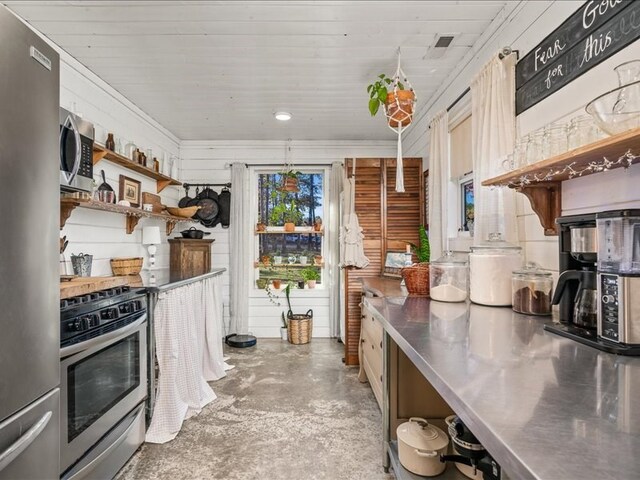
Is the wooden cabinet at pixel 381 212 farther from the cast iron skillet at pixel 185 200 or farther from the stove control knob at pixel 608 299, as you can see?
the stove control knob at pixel 608 299

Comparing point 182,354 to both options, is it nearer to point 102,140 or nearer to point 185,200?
point 102,140

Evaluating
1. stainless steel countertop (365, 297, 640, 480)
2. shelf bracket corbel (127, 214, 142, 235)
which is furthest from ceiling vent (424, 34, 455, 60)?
shelf bracket corbel (127, 214, 142, 235)

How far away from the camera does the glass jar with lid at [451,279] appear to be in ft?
5.92

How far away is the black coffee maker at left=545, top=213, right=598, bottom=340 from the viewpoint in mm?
1141

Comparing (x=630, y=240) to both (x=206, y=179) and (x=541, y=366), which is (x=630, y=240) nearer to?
(x=541, y=366)

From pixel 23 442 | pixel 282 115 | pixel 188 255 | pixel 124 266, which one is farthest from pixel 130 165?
pixel 23 442

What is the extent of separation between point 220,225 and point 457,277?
139 inches

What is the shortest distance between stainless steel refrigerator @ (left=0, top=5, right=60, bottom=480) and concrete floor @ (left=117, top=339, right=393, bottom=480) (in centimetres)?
95

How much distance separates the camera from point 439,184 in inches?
115

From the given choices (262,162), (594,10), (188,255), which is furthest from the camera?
(262,162)

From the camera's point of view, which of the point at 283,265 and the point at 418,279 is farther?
the point at 283,265

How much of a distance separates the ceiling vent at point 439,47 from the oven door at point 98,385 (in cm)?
260

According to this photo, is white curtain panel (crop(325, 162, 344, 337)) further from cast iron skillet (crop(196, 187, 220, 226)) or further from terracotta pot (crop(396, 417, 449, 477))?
terracotta pot (crop(396, 417, 449, 477))

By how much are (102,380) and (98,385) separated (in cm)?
4
